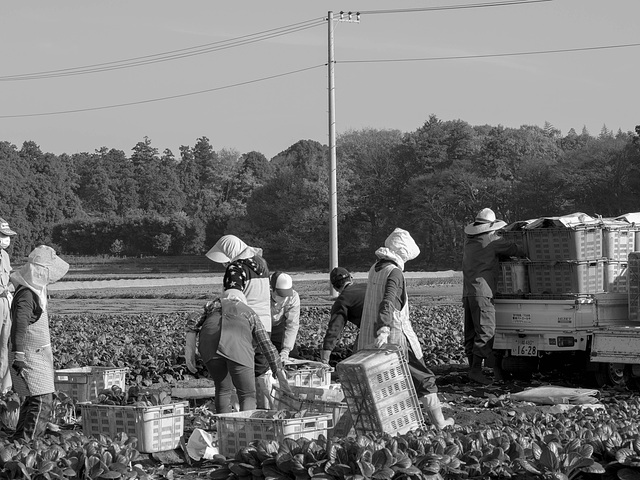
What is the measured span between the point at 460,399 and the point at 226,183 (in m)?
101

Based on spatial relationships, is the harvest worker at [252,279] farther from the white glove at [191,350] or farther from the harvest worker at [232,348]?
the white glove at [191,350]

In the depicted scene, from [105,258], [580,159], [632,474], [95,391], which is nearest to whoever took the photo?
[632,474]

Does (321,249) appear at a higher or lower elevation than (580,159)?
lower

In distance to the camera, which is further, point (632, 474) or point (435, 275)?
point (435, 275)

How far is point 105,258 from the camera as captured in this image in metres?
81.2

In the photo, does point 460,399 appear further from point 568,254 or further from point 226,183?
point 226,183

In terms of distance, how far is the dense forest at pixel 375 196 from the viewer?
66.2 metres

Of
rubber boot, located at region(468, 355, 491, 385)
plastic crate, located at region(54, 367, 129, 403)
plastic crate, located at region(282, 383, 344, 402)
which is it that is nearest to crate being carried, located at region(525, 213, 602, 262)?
rubber boot, located at region(468, 355, 491, 385)

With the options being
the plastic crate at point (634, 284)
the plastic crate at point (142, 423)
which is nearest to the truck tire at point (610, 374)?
the plastic crate at point (634, 284)

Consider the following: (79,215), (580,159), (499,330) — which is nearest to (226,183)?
(79,215)

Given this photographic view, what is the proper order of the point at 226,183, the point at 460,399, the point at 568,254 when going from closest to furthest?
the point at 460,399 < the point at 568,254 < the point at 226,183

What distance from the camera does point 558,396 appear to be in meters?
10.4

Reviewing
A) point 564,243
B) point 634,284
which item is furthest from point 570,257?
point 634,284

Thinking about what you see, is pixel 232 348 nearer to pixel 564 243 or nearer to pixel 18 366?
pixel 18 366
